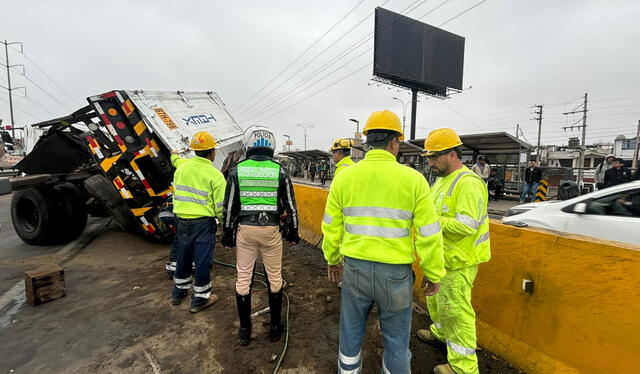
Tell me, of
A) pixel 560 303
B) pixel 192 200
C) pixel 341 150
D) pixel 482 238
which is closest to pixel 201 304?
pixel 192 200

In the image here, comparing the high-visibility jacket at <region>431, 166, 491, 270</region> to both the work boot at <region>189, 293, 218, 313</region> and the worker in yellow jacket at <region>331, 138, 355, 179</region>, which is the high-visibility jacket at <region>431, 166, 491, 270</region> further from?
the work boot at <region>189, 293, 218, 313</region>

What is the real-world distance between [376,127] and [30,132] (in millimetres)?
8377

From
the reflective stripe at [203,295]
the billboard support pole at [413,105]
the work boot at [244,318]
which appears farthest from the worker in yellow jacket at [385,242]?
the billboard support pole at [413,105]

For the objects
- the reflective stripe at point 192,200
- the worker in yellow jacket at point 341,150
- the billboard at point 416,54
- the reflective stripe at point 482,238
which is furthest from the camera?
the billboard at point 416,54

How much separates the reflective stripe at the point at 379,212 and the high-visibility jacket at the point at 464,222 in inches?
22.5

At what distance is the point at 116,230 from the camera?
22.6 feet

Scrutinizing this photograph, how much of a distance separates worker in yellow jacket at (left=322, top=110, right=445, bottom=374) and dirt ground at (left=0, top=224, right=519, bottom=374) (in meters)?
0.73

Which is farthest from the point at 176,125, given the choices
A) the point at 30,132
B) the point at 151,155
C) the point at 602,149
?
the point at 602,149

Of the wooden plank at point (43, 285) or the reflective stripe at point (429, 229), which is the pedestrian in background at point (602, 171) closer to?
the reflective stripe at point (429, 229)

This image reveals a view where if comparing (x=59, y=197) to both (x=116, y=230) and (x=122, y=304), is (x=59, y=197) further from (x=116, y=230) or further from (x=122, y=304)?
(x=122, y=304)

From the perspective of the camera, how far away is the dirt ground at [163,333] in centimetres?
242

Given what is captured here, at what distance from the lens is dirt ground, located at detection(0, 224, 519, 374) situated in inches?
95.2

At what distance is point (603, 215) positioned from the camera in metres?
3.20

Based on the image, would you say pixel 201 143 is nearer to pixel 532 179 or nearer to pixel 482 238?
pixel 482 238
